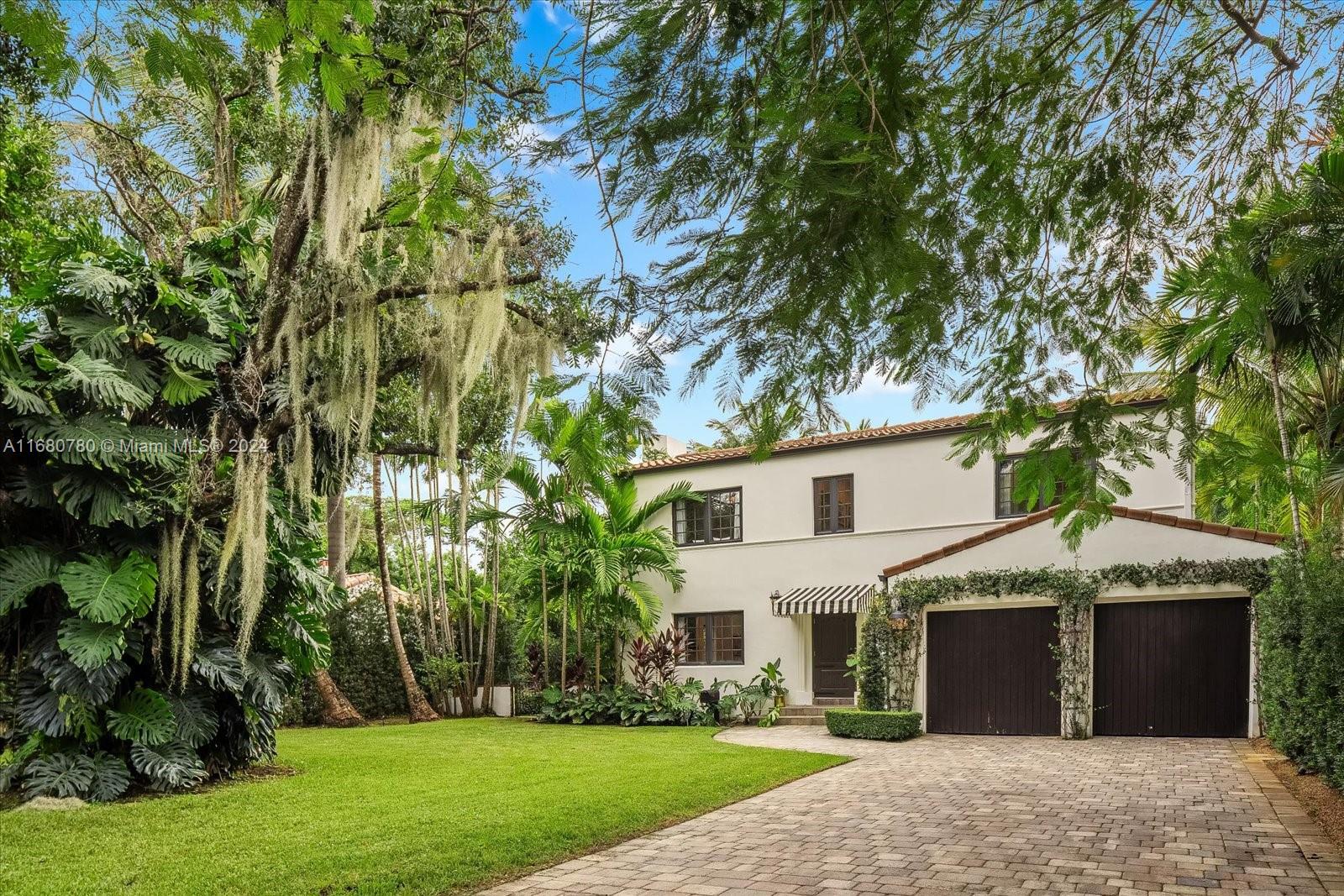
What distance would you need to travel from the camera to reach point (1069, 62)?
5453 mm

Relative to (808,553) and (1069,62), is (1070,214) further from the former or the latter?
(808,553)

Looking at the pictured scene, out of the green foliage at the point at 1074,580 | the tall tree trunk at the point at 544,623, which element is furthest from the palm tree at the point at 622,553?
the green foliage at the point at 1074,580

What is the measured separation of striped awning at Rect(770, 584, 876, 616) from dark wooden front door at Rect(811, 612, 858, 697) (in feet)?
2.12

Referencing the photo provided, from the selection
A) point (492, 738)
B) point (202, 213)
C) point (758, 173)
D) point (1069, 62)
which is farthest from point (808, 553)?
point (758, 173)

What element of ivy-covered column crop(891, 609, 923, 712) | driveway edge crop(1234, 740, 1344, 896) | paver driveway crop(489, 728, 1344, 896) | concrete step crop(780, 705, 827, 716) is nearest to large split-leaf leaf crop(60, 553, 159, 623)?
paver driveway crop(489, 728, 1344, 896)

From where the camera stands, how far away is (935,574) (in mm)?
15148

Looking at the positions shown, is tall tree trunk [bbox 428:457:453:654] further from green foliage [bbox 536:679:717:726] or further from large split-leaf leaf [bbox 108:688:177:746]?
large split-leaf leaf [bbox 108:688:177:746]

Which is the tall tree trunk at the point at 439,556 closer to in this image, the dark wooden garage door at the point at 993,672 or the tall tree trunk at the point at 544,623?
the tall tree trunk at the point at 544,623

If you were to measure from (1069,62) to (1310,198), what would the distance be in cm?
197

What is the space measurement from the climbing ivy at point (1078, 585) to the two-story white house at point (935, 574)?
22 cm

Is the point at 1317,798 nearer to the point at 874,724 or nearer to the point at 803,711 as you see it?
the point at 874,724

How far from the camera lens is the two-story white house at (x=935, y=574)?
1342cm

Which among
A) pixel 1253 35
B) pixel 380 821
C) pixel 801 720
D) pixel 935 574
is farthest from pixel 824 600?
pixel 1253 35

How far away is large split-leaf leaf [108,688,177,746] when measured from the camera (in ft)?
26.7
